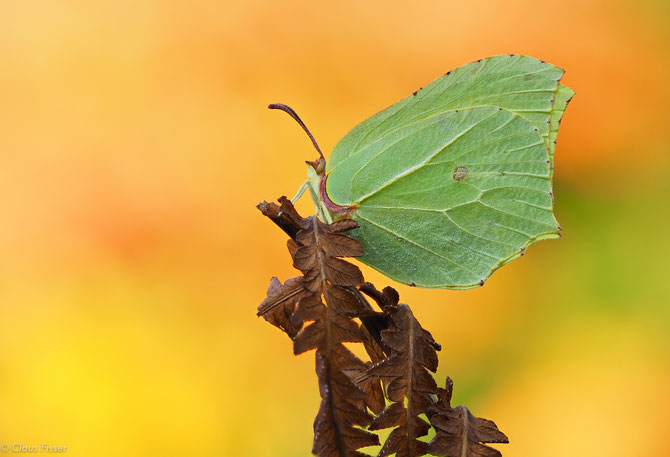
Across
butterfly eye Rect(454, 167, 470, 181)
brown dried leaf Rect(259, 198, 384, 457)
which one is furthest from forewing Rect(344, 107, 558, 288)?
brown dried leaf Rect(259, 198, 384, 457)

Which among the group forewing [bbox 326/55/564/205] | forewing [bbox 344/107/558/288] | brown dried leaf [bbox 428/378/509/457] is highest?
forewing [bbox 326/55/564/205]

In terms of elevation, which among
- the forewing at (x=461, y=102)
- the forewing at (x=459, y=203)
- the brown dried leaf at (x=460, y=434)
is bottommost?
the brown dried leaf at (x=460, y=434)

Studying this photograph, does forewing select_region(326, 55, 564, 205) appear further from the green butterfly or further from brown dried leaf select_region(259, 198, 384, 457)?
brown dried leaf select_region(259, 198, 384, 457)

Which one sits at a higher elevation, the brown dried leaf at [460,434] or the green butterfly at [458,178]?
the green butterfly at [458,178]

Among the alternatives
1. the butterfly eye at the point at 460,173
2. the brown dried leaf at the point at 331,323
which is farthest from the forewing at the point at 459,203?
the brown dried leaf at the point at 331,323

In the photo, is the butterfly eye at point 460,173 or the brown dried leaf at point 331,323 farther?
the butterfly eye at point 460,173

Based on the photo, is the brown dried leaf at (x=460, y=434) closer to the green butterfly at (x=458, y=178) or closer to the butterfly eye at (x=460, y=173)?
the green butterfly at (x=458, y=178)
